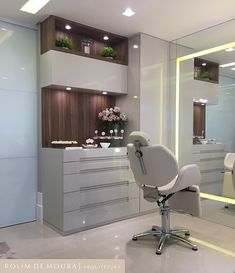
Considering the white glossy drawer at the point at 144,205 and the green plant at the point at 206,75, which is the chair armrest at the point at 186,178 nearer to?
the white glossy drawer at the point at 144,205

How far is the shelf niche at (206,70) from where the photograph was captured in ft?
12.0

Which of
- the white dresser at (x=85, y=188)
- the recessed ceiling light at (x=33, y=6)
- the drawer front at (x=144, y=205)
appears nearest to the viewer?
the recessed ceiling light at (x=33, y=6)

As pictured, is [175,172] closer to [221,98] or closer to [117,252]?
[117,252]

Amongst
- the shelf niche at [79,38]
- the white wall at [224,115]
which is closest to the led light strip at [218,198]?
the white wall at [224,115]

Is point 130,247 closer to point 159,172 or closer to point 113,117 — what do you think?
point 159,172

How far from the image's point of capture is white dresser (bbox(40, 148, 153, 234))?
3.01 m

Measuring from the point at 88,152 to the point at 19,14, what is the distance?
6.06ft

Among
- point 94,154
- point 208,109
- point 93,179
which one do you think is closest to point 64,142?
point 94,154

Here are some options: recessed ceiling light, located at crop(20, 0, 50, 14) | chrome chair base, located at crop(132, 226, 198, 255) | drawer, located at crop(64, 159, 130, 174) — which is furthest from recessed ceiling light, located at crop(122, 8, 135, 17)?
chrome chair base, located at crop(132, 226, 198, 255)

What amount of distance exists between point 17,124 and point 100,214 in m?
1.56

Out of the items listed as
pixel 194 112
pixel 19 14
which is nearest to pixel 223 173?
pixel 194 112

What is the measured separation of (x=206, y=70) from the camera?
12.3 feet

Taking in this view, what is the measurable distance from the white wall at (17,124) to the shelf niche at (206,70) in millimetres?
2309

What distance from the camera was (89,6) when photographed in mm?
2967
